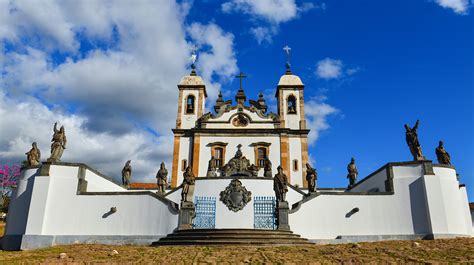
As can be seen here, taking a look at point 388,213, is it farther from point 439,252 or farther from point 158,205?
point 158,205

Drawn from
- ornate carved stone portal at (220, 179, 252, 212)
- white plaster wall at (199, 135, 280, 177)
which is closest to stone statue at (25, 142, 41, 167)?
ornate carved stone portal at (220, 179, 252, 212)

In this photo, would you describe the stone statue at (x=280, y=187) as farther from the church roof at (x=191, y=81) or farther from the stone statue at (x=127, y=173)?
the church roof at (x=191, y=81)

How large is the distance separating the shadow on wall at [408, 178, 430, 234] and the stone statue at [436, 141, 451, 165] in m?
2.45

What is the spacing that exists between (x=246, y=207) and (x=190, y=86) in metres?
18.5

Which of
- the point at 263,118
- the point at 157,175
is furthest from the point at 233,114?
the point at 157,175

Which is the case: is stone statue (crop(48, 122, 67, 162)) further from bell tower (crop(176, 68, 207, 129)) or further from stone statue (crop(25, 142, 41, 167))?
bell tower (crop(176, 68, 207, 129))

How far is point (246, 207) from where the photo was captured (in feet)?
58.0

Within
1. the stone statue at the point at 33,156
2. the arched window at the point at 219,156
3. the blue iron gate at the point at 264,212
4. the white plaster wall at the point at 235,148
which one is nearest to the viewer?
the blue iron gate at the point at 264,212

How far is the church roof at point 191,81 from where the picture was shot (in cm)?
3381

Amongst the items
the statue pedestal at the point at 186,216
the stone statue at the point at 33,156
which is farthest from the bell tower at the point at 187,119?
the statue pedestal at the point at 186,216

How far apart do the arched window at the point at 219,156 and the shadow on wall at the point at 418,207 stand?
16.0 meters

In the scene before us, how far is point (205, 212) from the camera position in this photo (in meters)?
17.5

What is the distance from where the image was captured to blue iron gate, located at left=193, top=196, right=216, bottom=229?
17016 millimetres

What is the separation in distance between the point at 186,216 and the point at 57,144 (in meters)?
6.99
